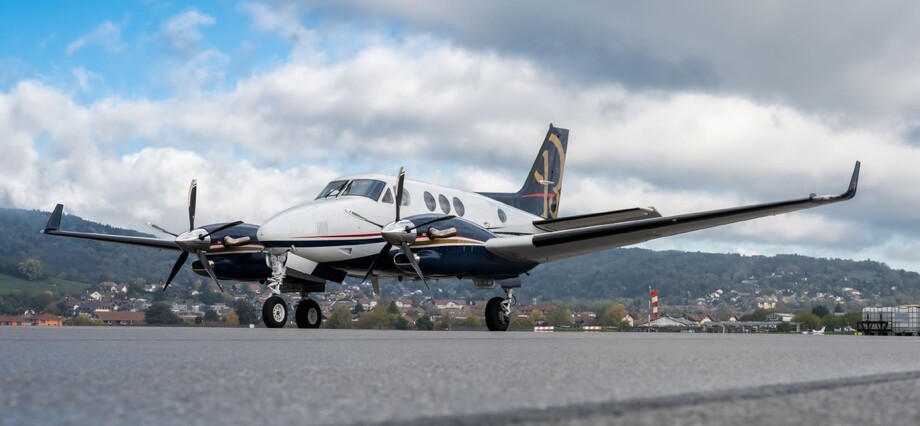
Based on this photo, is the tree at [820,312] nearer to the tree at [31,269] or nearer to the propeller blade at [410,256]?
the propeller blade at [410,256]

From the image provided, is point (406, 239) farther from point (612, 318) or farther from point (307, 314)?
point (612, 318)

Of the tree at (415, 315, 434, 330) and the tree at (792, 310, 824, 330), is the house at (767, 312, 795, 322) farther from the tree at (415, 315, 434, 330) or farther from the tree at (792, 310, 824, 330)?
the tree at (415, 315, 434, 330)

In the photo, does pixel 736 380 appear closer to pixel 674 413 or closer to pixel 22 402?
pixel 674 413

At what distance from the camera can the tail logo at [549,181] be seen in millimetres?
28547

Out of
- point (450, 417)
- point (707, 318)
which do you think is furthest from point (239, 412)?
point (707, 318)

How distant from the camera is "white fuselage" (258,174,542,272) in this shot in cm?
1914

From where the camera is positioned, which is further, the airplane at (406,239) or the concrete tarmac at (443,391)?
the airplane at (406,239)

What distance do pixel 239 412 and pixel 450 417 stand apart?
0.78 metres

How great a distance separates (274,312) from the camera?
1922 centimetres

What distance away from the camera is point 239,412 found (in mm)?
3297

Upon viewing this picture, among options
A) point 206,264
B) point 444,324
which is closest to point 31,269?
point 444,324

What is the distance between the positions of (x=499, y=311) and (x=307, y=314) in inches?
178

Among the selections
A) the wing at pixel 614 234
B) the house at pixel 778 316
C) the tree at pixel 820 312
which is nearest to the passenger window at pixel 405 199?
the wing at pixel 614 234

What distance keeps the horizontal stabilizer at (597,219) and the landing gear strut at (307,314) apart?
6.56 meters
